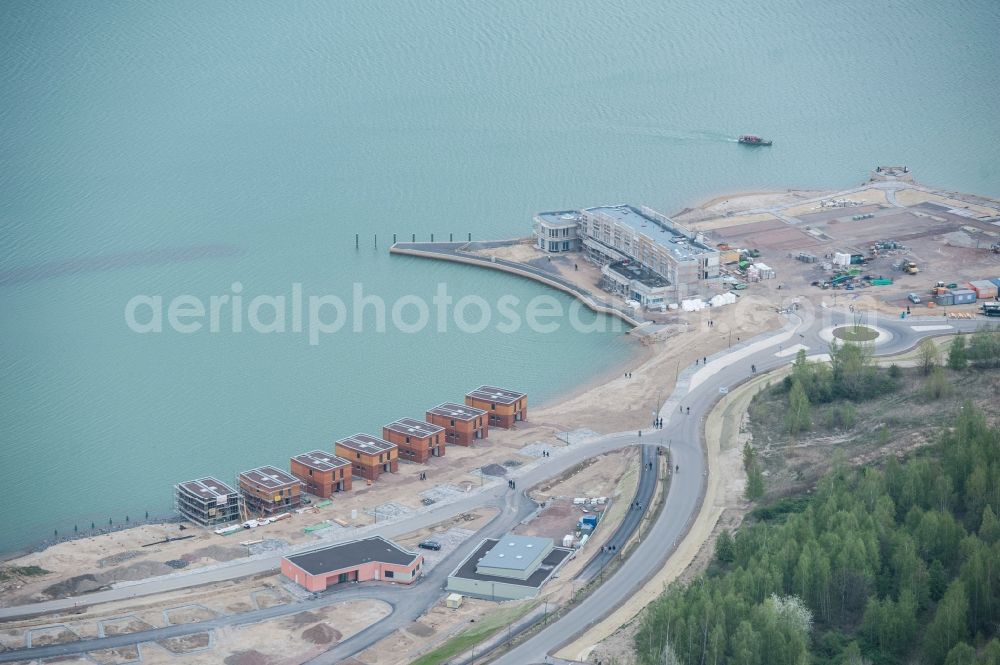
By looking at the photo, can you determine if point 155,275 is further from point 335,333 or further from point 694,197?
point 694,197

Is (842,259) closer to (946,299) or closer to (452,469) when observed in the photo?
(946,299)

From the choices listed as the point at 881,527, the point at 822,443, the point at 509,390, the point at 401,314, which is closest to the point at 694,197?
the point at 401,314

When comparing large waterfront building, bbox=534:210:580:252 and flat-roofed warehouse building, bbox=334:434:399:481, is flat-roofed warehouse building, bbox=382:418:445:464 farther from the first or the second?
large waterfront building, bbox=534:210:580:252

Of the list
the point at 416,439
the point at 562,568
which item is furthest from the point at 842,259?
the point at 562,568

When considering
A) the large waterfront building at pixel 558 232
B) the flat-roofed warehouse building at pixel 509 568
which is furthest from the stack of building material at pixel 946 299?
the flat-roofed warehouse building at pixel 509 568

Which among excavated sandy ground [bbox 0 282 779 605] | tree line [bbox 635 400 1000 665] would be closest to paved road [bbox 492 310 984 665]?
excavated sandy ground [bbox 0 282 779 605]
